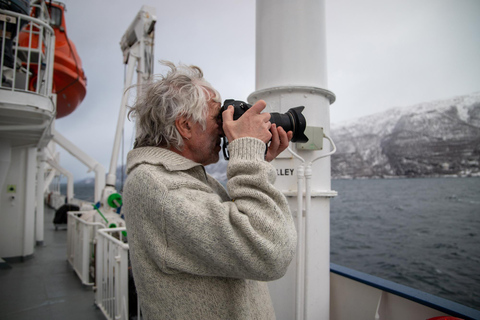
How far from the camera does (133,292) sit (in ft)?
8.68

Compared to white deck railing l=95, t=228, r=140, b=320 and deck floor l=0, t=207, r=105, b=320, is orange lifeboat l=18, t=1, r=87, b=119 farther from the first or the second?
white deck railing l=95, t=228, r=140, b=320

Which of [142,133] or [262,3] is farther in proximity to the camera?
[262,3]

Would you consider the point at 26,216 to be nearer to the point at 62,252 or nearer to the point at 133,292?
the point at 62,252

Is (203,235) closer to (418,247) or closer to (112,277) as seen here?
(112,277)

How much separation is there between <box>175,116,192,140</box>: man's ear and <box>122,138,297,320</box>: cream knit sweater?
8 centimetres

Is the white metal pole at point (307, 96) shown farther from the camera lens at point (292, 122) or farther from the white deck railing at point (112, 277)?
the white deck railing at point (112, 277)

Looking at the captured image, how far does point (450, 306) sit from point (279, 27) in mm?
1774

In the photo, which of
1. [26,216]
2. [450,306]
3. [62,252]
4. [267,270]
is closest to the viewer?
[267,270]

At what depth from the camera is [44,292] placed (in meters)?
3.49

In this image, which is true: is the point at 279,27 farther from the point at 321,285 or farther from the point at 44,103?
the point at 44,103

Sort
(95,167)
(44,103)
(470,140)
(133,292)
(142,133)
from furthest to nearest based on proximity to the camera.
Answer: (470,140)
(95,167)
(44,103)
(133,292)
(142,133)

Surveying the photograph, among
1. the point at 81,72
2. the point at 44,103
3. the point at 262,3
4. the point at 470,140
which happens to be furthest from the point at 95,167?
the point at 470,140

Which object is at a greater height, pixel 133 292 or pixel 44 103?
pixel 44 103

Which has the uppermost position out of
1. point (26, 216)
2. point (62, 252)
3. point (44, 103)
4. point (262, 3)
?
point (262, 3)
